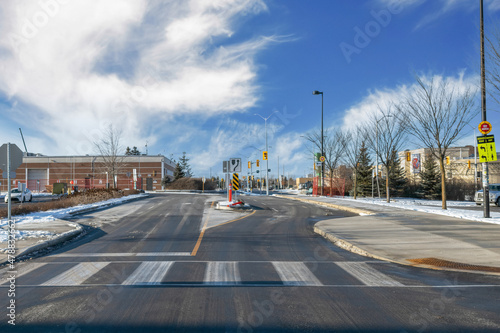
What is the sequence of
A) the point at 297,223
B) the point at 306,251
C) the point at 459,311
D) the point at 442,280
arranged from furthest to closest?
the point at 297,223 < the point at 306,251 < the point at 442,280 < the point at 459,311

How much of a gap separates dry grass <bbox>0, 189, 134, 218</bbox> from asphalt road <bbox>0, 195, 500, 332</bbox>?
35.9 feet

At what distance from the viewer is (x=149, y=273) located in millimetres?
7672

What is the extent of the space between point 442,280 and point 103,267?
22.5ft

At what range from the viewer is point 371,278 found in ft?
24.1

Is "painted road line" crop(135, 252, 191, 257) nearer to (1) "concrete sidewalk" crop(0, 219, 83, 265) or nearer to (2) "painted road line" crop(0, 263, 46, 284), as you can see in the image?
(2) "painted road line" crop(0, 263, 46, 284)

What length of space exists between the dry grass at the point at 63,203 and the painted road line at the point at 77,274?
41.6 ft

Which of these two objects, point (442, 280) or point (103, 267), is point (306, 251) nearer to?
point (442, 280)

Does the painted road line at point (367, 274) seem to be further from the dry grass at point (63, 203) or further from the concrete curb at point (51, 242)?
the dry grass at point (63, 203)

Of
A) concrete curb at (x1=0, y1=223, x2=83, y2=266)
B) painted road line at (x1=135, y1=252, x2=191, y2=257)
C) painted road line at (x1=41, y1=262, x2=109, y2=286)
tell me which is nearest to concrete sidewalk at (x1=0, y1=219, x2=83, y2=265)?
concrete curb at (x1=0, y1=223, x2=83, y2=266)

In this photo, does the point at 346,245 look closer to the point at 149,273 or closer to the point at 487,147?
the point at 149,273

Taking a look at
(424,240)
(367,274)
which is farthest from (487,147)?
(367,274)

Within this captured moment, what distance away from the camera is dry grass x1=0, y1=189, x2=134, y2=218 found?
19.8 metres

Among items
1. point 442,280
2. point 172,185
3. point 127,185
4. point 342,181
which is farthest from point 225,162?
point 127,185

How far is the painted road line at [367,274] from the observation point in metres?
6.93
